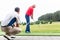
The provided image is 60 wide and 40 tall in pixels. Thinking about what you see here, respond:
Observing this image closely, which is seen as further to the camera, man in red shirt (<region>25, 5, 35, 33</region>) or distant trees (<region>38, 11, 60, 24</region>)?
distant trees (<region>38, 11, 60, 24</region>)

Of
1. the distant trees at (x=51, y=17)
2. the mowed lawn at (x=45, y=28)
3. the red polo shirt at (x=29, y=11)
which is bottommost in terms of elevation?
the mowed lawn at (x=45, y=28)

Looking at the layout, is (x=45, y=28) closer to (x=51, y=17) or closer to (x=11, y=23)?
(x=51, y=17)

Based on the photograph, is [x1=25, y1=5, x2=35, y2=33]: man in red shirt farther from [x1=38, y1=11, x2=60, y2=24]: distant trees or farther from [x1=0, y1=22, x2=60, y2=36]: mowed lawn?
[x1=38, y1=11, x2=60, y2=24]: distant trees

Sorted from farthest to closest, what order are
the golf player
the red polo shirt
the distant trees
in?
the distant trees
the red polo shirt
the golf player

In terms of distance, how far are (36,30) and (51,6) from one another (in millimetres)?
1478

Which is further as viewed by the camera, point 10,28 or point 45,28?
point 45,28

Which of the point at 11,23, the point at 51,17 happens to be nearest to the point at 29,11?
the point at 51,17

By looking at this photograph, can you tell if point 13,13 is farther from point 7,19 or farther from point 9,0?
point 9,0

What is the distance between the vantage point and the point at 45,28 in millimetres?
13750

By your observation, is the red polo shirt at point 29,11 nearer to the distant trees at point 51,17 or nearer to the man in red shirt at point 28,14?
the man in red shirt at point 28,14

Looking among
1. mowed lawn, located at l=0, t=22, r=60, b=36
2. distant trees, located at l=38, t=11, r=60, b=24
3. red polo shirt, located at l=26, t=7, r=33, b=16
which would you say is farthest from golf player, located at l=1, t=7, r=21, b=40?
distant trees, located at l=38, t=11, r=60, b=24

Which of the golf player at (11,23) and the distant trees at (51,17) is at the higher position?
the distant trees at (51,17)

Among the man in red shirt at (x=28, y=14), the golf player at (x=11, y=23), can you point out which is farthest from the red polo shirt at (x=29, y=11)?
the golf player at (x=11, y=23)

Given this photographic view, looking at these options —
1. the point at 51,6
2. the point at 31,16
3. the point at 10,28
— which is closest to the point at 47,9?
the point at 51,6
